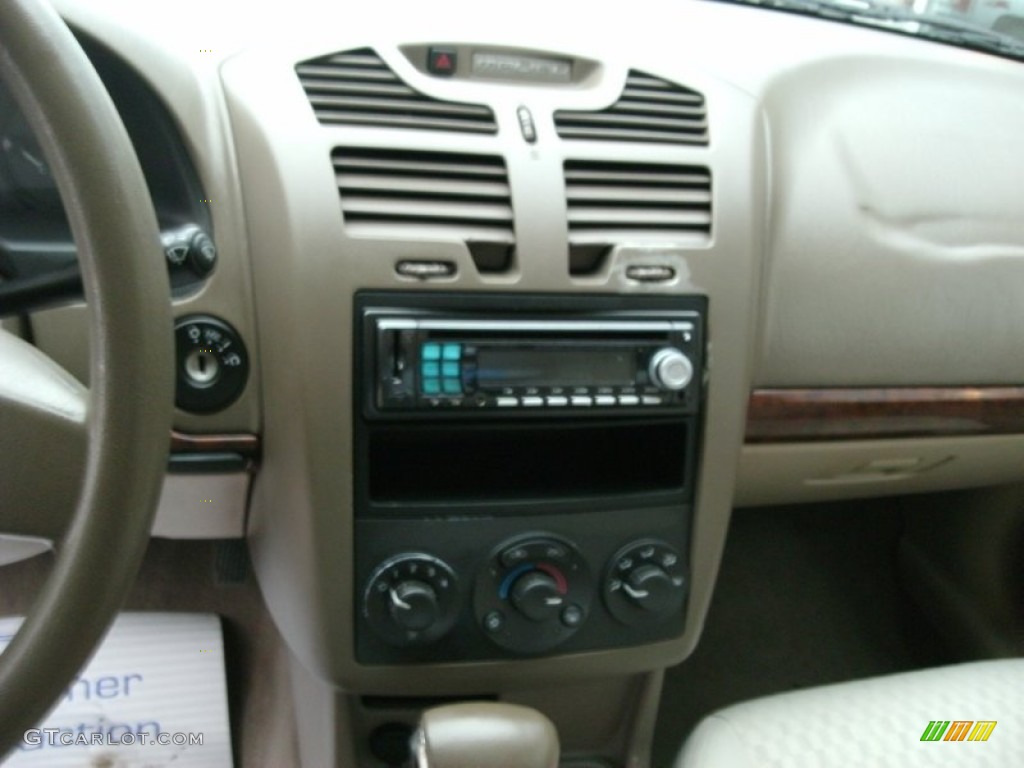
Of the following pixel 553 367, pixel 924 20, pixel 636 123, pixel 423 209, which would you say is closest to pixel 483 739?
pixel 553 367

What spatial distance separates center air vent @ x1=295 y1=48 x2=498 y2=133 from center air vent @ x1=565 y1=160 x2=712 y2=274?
9cm

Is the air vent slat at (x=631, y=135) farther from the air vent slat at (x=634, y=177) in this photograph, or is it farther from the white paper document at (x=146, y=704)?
the white paper document at (x=146, y=704)

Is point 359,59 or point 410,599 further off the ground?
point 359,59

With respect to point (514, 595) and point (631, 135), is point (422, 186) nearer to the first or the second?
point (631, 135)

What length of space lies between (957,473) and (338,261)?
0.80 m

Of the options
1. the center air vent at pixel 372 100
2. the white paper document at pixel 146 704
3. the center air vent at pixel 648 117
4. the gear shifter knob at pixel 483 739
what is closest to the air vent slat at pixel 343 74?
the center air vent at pixel 372 100

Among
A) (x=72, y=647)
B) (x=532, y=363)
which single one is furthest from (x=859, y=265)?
(x=72, y=647)

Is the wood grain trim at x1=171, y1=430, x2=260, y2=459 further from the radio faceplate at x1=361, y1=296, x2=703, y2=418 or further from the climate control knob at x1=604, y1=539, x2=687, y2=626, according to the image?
the climate control knob at x1=604, y1=539, x2=687, y2=626

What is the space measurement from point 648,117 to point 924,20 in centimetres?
51

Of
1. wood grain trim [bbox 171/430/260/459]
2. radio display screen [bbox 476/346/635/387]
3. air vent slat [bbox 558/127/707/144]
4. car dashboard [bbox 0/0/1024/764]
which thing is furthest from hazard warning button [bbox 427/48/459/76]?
wood grain trim [bbox 171/430/260/459]

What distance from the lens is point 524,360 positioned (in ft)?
2.52

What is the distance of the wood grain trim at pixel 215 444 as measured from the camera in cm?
79

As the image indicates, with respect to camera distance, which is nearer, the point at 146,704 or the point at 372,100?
the point at 372,100

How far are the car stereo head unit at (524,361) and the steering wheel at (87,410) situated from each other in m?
0.26
